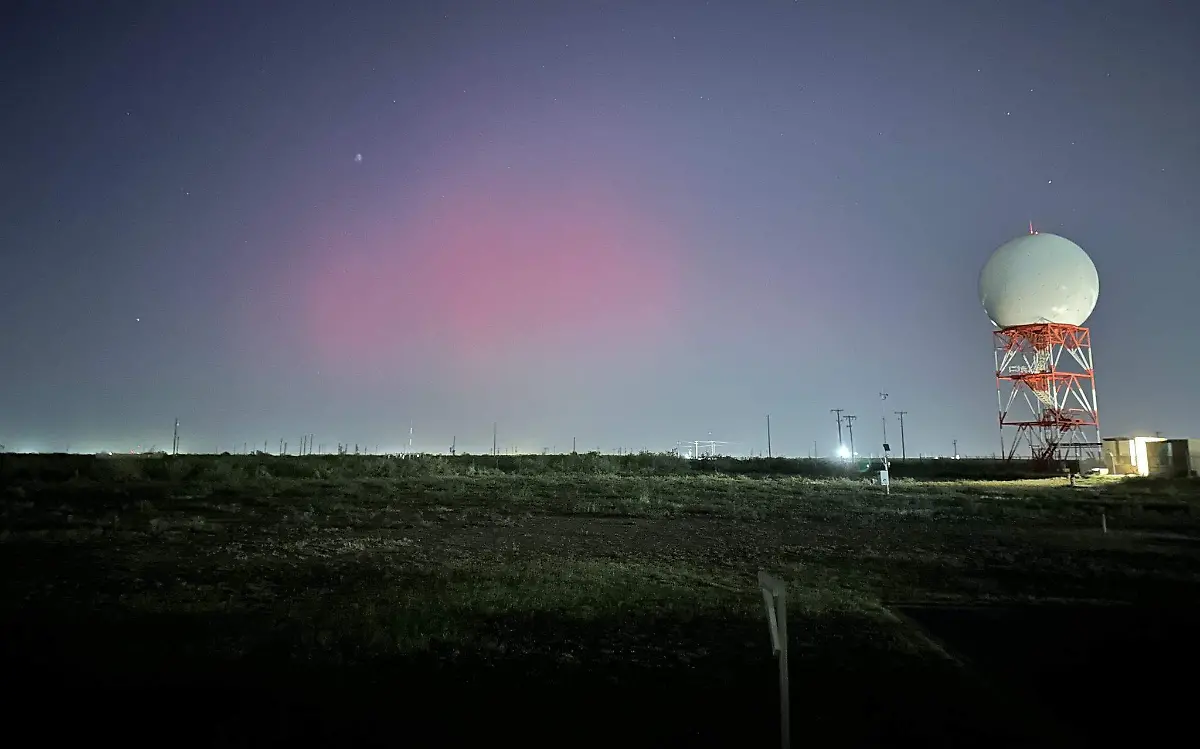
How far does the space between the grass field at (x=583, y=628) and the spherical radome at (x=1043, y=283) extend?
28.9 m

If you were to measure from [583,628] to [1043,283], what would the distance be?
50.6 meters

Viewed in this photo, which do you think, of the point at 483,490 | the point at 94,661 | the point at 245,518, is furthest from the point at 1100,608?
the point at 483,490

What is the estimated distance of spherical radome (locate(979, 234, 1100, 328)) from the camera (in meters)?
49.4

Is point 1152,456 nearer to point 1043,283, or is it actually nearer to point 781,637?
point 1043,283

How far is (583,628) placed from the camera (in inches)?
409

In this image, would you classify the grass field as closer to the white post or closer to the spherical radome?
the white post

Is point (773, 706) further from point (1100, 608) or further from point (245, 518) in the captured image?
point (245, 518)

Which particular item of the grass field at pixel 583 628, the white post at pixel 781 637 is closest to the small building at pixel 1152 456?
the grass field at pixel 583 628

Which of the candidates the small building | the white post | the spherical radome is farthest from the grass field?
the spherical radome

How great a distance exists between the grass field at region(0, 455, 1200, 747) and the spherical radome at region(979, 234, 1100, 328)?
28.9m

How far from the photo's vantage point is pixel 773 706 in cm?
725

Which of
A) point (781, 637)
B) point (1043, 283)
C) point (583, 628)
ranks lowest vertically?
point (583, 628)

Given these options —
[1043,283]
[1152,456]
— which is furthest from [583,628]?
[1043,283]

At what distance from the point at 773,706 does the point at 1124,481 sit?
142ft
